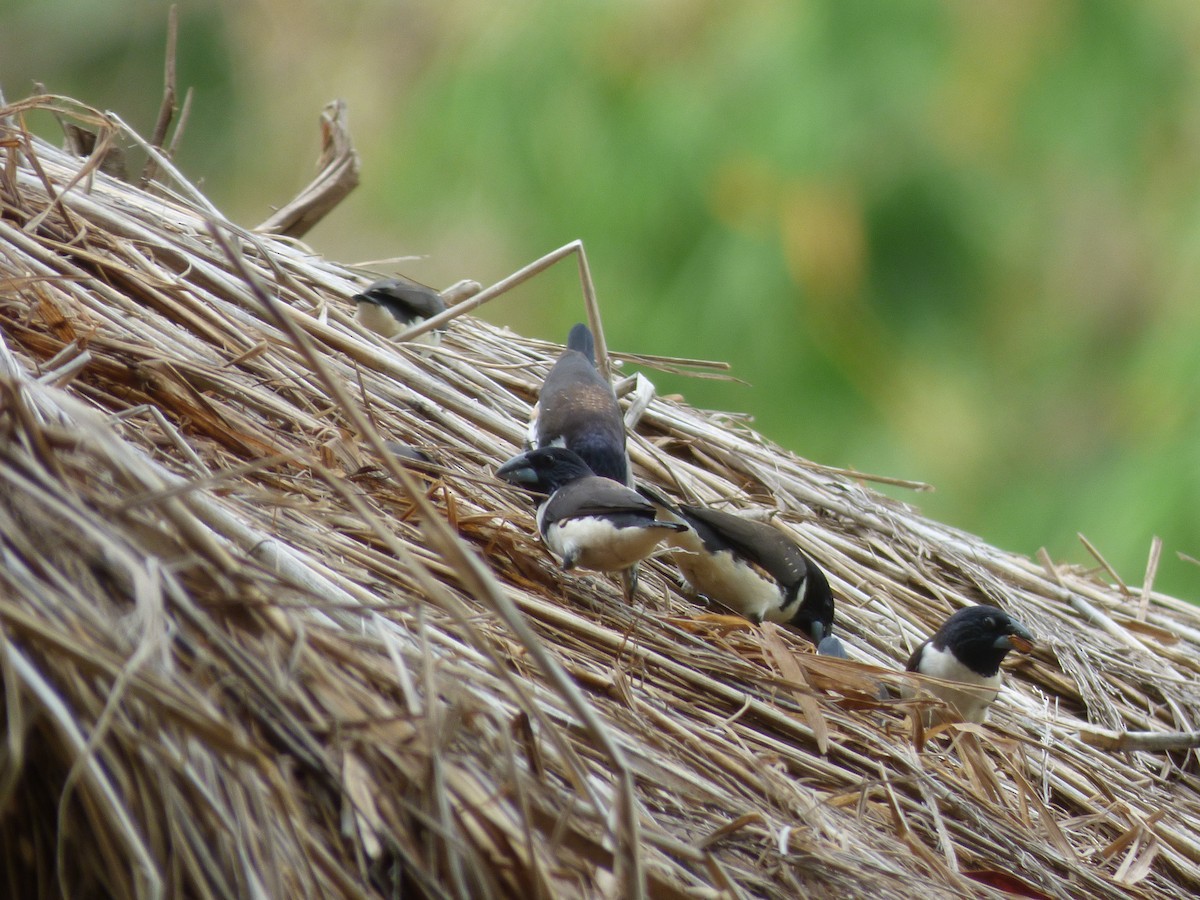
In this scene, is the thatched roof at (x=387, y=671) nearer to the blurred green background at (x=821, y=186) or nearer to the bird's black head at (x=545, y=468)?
the bird's black head at (x=545, y=468)

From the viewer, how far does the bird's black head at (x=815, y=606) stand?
3.44 m

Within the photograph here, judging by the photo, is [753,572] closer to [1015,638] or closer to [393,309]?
[1015,638]

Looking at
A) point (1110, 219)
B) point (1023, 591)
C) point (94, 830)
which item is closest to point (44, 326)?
point (94, 830)

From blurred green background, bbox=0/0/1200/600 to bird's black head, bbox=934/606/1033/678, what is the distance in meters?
9.32

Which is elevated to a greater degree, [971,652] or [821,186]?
[821,186]

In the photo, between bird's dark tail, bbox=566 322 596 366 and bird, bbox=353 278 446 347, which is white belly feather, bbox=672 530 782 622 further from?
bird, bbox=353 278 446 347

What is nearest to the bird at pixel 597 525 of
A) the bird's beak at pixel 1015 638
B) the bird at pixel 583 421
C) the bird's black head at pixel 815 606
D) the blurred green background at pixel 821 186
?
the bird at pixel 583 421

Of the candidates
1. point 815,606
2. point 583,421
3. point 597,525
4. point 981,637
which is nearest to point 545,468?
point 583,421

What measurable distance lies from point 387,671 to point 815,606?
5.86 ft

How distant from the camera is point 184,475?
91.3 inches

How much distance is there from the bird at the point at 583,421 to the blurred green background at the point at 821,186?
8911 mm

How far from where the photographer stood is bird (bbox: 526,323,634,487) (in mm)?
3436

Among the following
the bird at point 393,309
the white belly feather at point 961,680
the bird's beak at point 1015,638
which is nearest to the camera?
the white belly feather at point 961,680

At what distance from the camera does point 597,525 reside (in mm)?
2846
